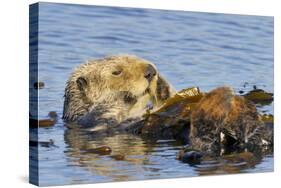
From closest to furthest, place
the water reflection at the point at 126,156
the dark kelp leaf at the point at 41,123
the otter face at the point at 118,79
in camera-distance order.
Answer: the dark kelp leaf at the point at 41,123
the water reflection at the point at 126,156
the otter face at the point at 118,79

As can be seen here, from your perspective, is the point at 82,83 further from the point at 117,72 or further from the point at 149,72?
the point at 149,72

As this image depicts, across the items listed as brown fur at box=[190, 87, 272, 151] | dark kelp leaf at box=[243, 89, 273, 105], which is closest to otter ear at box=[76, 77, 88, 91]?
brown fur at box=[190, 87, 272, 151]

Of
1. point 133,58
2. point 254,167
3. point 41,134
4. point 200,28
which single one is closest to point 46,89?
point 41,134

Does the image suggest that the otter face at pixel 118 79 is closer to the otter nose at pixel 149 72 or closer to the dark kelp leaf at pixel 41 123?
the otter nose at pixel 149 72

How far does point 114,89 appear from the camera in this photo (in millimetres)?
11102

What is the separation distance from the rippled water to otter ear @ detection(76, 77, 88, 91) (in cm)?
23

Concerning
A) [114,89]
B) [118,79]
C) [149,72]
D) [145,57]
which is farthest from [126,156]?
[145,57]

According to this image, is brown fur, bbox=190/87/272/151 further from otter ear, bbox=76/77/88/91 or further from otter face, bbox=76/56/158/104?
otter ear, bbox=76/77/88/91

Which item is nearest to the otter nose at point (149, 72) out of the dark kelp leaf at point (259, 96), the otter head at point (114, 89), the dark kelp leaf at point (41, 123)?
the otter head at point (114, 89)

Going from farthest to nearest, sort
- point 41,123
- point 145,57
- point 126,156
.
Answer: point 145,57 → point 126,156 → point 41,123

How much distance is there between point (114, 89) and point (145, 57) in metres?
0.60

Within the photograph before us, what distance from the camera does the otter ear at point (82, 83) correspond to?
35.7 ft

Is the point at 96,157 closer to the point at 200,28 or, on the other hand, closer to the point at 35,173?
the point at 35,173

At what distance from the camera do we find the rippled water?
1057 cm
